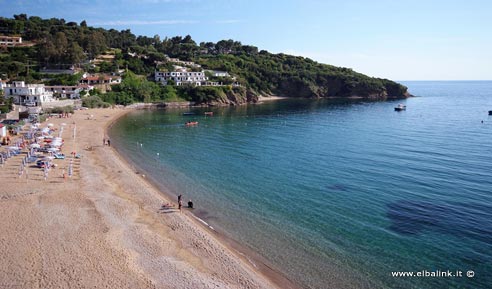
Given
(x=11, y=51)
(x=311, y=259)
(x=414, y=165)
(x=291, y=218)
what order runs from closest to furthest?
(x=311, y=259) < (x=291, y=218) < (x=414, y=165) < (x=11, y=51)

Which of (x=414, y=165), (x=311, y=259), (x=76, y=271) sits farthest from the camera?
(x=414, y=165)

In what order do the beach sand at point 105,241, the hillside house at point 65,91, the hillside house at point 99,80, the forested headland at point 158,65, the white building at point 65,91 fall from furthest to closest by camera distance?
the forested headland at point 158,65, the hillside house at point 99,80, the white building at point 65,91, the hillside house at point 65,91, the beach sand at point 105,241

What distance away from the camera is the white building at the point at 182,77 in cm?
12212

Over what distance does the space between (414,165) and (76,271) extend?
3621cm

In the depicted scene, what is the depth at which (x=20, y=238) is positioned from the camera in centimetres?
2094

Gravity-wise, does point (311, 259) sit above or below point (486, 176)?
below

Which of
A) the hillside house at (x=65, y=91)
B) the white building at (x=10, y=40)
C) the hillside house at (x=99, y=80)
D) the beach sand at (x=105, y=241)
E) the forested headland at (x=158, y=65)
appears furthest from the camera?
the white building at (x=10, y=40)

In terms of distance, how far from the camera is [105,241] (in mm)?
21281

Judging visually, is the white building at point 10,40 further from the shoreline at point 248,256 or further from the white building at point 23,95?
the shoreline at point 248,256

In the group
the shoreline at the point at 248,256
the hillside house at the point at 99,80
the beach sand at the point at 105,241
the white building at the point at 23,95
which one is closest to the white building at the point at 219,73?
the hillside house at the point at 99,80

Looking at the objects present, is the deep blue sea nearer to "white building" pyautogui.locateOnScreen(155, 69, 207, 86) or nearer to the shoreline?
the shoreline

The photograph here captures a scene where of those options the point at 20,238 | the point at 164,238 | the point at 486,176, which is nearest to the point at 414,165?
the point at 486,176

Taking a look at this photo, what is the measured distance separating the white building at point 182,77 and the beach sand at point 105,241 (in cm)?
9238

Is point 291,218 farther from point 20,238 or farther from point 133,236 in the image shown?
point 20,238
